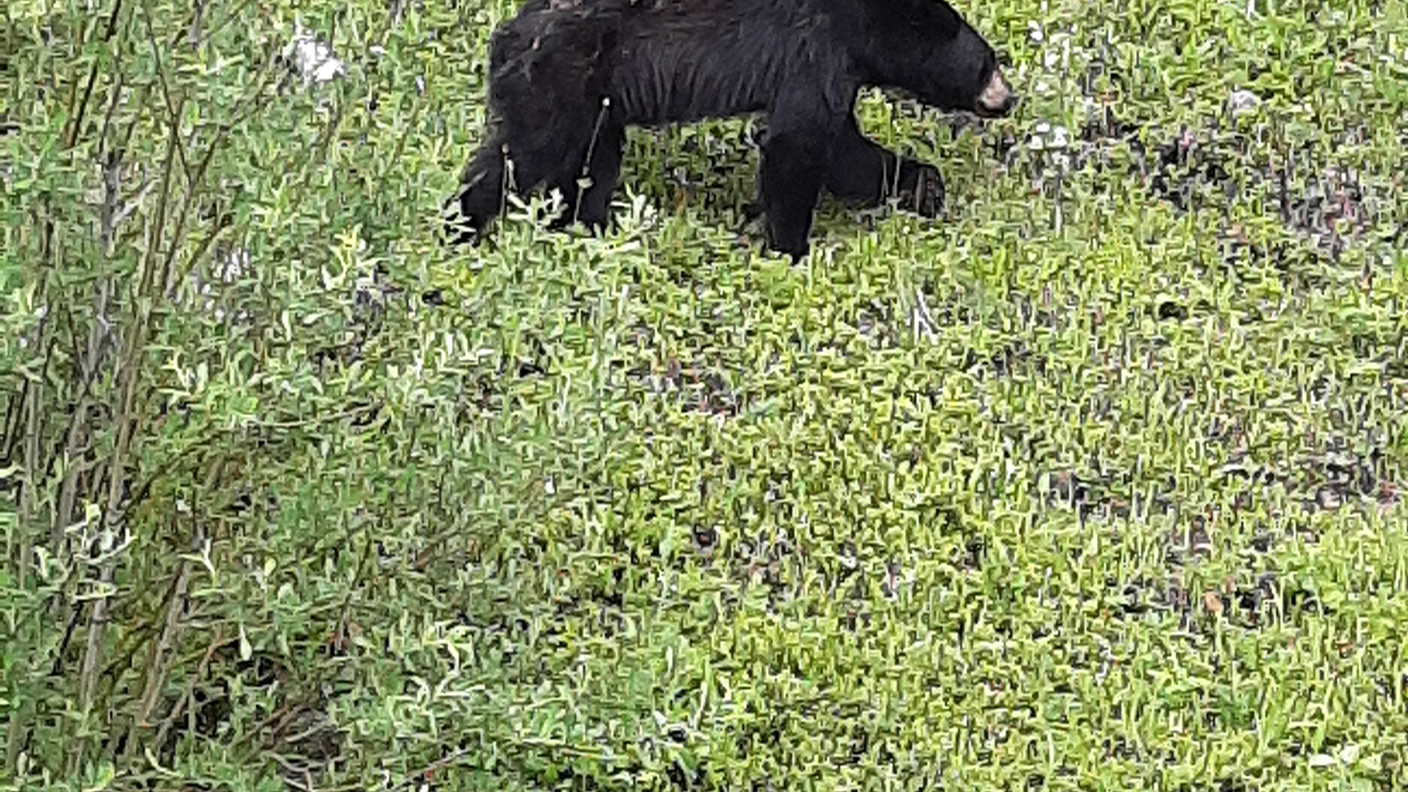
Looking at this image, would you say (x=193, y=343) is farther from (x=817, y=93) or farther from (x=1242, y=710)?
(x=817, y=93)

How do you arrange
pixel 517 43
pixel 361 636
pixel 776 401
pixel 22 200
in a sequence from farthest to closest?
1. pixel 517 43
2. pixel 776 401
3. pixel 361 636
4. pixel 22 200

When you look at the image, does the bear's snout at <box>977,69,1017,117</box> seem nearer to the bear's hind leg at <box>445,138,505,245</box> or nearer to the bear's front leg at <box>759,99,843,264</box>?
the bear's front leg at <box>759,99,843,264</box>

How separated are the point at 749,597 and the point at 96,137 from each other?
6.94ft

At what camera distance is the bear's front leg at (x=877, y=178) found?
279 inches

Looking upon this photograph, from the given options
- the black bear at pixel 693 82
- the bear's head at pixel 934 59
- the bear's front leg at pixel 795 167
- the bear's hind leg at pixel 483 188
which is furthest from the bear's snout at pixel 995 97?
the bear's hind leg at pixel 483 188

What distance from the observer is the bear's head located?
23.0 feet

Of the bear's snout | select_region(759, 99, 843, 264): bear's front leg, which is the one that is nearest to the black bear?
select_region(759, 99, 843, 264): bear's front leg

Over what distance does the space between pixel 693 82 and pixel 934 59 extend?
2.68ft

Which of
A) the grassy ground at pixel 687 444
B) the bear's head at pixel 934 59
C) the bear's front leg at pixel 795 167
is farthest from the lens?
the bear's head at pixel 934 59

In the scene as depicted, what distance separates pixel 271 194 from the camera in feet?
12.6

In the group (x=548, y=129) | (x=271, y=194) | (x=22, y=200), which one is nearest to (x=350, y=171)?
(x=271, y=194)

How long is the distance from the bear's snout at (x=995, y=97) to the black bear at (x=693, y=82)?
209mm

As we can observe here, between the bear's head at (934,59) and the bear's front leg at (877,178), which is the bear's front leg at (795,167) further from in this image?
the bear's head at (934,59)

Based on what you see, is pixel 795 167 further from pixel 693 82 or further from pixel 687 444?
pixel 687 444
